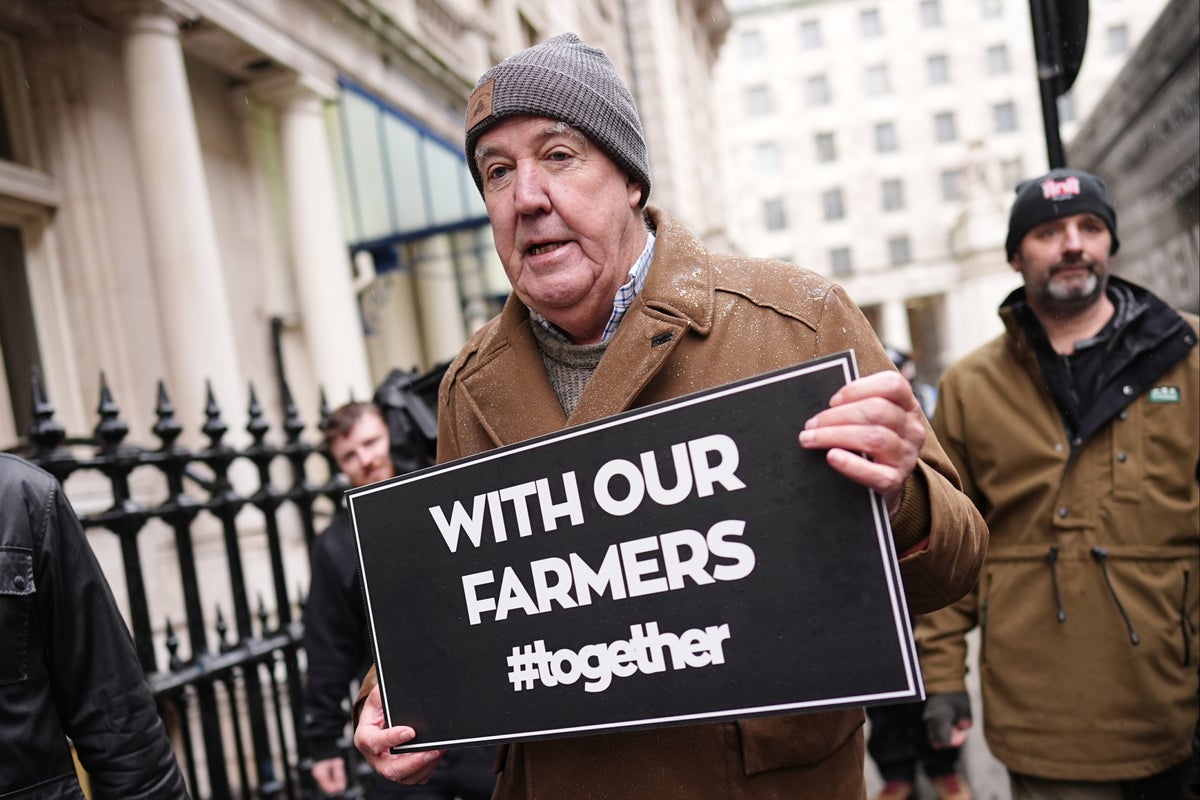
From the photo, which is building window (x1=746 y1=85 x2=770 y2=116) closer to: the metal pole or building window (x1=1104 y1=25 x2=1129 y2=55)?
building window (x1=1104 y1=25 x2=1129 y2=55)

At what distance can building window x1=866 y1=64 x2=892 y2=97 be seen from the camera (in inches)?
2386

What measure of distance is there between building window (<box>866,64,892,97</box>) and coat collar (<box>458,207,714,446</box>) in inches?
2523

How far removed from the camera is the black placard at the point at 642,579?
1.45 meters

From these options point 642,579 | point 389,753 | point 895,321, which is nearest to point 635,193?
point 642,579

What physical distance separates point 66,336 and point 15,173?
1.24 meters

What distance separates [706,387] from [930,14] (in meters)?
66.6

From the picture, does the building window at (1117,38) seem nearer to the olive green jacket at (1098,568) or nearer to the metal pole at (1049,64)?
the metal pole at (1049,64)

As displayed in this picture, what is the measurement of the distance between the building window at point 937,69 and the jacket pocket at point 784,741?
64612 millimetres

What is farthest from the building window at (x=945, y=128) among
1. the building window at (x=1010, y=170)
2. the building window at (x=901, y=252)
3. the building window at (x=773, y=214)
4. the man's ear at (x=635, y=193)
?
the man's ear at (x=635, y=193)

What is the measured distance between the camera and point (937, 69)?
59.9m

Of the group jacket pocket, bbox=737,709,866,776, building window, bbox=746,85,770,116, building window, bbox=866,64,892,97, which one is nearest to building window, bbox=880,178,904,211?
building window, bbox=866,64,892,97

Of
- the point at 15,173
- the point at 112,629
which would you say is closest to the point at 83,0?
the point at 15,173

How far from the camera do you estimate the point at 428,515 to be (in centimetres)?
179

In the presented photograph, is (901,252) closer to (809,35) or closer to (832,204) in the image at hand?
(832,204)
